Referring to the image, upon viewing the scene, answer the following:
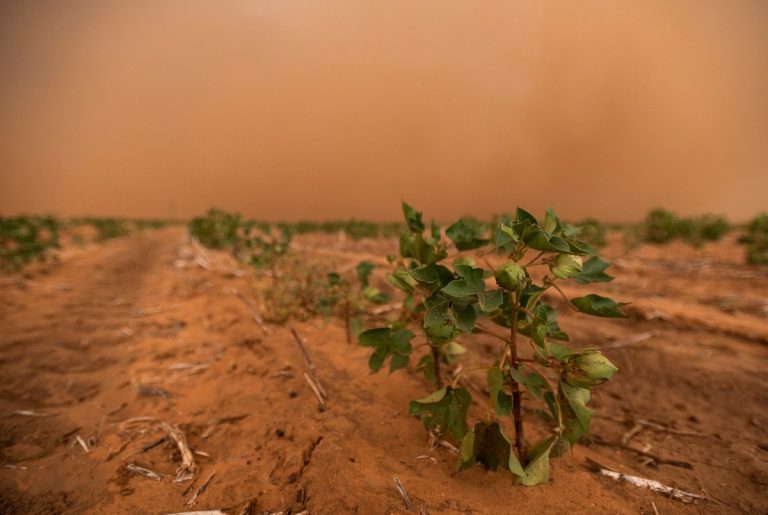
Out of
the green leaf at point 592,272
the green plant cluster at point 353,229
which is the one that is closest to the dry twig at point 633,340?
the green leaf at point 592,272

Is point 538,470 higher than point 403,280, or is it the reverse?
point 403,280

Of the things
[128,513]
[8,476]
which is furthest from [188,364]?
[128,513]

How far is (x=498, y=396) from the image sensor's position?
136 centimetres

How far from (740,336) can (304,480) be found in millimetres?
4573

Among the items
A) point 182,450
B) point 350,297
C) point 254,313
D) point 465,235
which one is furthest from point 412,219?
point 254,313

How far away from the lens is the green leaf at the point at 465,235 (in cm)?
183

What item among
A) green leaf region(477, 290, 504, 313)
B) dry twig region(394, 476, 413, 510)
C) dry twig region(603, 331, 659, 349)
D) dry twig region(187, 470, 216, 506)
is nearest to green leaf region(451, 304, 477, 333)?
green leaf region(477, 290, 504, 313)

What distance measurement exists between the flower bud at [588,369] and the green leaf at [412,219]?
0.92 m

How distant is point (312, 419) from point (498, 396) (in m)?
1.22

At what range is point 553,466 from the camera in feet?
5.60

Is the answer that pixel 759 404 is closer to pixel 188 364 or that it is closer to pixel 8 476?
pixel 188 364

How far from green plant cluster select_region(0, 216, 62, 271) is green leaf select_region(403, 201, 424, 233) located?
10054 millimetres

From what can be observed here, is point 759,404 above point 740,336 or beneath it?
beneath

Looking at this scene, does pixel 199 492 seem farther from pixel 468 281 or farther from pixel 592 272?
pixel 592 272
